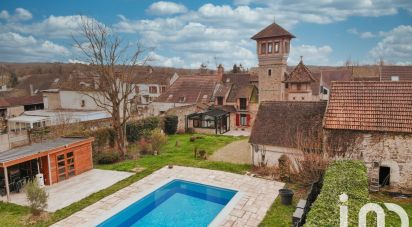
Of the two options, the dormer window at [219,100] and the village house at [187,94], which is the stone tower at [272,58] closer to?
the dormer window at [219,100]

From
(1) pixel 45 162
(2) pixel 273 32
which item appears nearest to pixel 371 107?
(2) pixel 273 32

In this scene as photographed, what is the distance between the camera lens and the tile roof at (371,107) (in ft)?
51.5

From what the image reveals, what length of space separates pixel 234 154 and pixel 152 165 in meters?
6.98

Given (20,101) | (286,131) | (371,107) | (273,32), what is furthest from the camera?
(20,101)

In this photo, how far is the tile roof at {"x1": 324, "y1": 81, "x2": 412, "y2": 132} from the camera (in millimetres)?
15703

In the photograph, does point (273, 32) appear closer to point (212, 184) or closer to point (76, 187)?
point (212, 184)

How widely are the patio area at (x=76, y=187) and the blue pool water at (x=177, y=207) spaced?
3.21 meters

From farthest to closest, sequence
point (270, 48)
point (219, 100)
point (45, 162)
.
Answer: point (219, 100) → point (270, 48) → point (45, 162)

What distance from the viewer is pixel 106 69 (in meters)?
22.6

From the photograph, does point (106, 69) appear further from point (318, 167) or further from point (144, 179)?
point (318, 167)

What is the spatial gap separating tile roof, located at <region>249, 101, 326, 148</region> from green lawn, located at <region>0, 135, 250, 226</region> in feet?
8.71

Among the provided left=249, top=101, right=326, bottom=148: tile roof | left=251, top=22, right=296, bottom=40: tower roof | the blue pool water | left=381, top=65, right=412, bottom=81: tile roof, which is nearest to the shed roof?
the blue pool water

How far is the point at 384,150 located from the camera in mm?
15586

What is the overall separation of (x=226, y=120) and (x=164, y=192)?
821 inches
